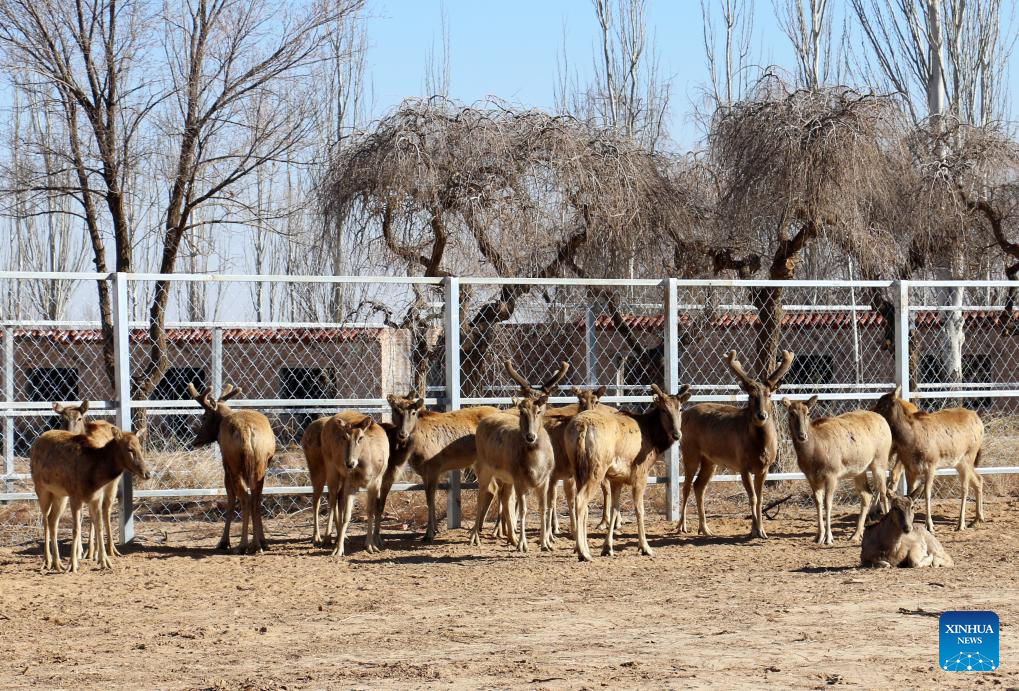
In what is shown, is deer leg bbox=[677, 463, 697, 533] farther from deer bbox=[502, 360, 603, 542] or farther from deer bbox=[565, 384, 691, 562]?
deer bbox=[502, 360, 603, 542]

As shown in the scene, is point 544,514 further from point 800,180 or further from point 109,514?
point 800,180

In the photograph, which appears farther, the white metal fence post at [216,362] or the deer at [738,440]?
the white metal fence post at [216,362]

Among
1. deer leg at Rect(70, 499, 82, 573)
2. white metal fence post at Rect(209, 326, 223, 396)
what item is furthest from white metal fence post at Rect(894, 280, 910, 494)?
deer leg at Rect(70, 499, 82, 573)

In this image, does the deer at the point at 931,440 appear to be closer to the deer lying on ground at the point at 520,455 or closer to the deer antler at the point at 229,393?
the deer lying on ground at the point at 520,455

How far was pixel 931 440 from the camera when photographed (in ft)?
41.4

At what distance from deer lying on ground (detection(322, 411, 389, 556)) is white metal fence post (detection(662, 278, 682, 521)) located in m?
3.12

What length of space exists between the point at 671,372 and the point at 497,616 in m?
5.11

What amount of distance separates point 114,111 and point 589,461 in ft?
24.7

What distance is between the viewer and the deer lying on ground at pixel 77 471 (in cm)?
1089

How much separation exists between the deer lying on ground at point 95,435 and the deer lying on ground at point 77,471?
0.37 ft

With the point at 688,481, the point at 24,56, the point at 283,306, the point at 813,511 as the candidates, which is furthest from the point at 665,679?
the point at 283,306

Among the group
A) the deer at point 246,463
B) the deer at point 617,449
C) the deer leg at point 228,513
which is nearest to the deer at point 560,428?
the deer at point 617,449

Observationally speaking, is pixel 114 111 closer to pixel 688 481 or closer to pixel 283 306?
pixel 688 481

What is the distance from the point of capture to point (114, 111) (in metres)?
14.8
